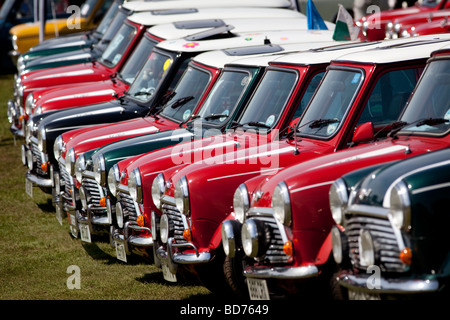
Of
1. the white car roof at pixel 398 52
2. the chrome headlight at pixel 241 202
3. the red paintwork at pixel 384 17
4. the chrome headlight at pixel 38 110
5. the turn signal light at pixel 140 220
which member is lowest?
the red paintwork at pixel 384 17

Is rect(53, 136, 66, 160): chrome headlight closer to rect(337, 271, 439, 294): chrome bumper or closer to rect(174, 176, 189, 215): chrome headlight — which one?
rect(174, 176, 189, 215): chrome headlight

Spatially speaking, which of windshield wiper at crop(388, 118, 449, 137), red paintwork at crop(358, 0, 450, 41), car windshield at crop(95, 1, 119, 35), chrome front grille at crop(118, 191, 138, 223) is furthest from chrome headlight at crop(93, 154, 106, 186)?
red paintwork at crop(358, 0, 450, 41)

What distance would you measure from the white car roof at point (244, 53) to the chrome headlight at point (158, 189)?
2016mm

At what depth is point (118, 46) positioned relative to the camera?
1338 centimetres

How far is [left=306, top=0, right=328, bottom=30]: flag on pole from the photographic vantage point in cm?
1098

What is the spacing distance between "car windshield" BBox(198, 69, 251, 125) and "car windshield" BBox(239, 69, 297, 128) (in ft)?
1.34

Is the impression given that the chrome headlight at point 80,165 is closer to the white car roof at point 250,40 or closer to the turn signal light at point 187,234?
the white car roof at point 250,40

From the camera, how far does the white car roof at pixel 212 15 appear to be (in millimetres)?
12875

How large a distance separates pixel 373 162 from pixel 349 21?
466 centimetres

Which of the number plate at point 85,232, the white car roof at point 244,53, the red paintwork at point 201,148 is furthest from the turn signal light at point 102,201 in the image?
the white car roof at point 244,53

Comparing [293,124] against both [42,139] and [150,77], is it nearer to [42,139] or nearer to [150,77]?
[150,77]

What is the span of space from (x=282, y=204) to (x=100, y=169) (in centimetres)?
316

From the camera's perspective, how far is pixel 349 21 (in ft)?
31.9

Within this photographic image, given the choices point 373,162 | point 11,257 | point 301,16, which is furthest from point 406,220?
point 301,16
